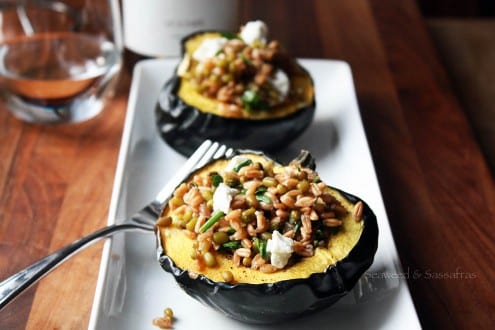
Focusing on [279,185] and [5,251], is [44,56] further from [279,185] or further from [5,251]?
[279,185]

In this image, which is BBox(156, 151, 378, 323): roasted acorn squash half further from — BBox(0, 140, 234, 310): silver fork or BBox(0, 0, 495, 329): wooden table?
BBox(0, 0, 495, 329): wooden table

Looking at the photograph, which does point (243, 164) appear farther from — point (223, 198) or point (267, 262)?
point (267, 262)

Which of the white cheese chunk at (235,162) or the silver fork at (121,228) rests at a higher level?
the white cheese chunk at (235,162)

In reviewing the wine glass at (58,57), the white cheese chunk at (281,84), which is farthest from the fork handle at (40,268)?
the wine glass at (58,57)

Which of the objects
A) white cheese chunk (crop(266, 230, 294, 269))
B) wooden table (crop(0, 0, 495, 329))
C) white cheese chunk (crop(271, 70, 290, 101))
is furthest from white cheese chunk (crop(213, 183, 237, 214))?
white cheese chunk (crop(271, 70, 290, 101))

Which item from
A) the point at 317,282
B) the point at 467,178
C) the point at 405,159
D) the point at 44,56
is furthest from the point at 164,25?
the point at 317,282

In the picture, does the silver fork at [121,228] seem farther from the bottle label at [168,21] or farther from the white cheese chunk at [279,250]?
the bottle label at [168,21]
